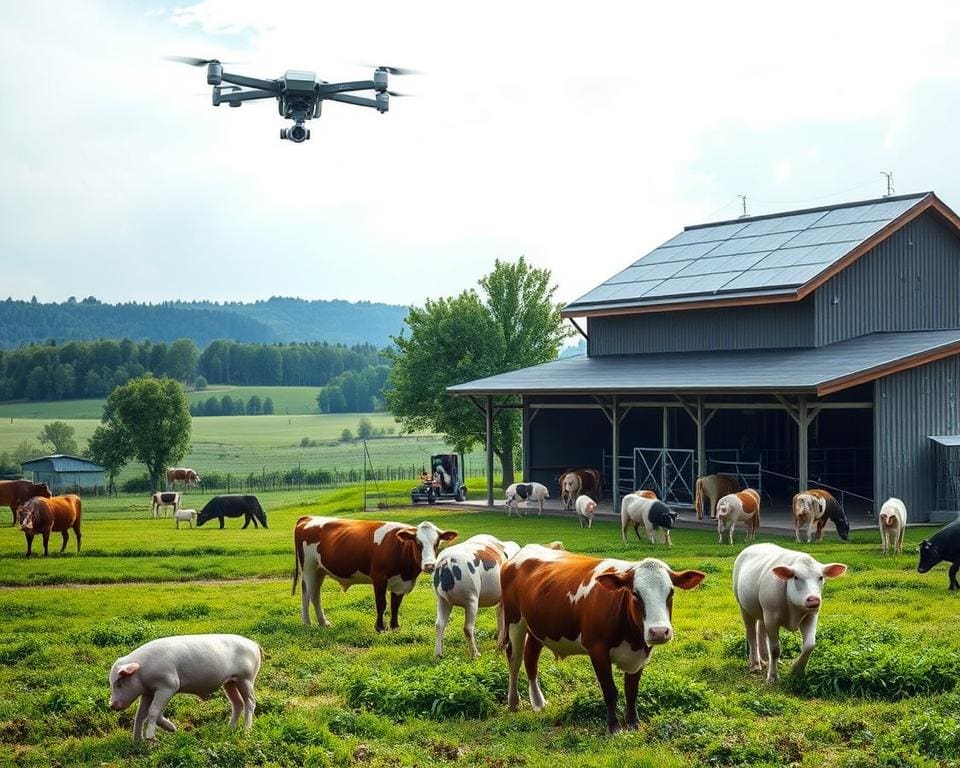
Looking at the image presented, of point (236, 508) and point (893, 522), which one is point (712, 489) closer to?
point (893, 522)

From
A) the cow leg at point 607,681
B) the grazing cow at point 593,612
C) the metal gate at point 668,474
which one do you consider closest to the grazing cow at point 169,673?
the grazing cow at point 593,612

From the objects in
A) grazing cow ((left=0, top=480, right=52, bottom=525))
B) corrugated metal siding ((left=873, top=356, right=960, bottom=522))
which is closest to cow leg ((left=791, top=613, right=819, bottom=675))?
corrugated metal siding ((left=873, top=356, right=960, bottom=522))

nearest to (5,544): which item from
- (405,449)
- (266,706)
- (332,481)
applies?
(266,706)

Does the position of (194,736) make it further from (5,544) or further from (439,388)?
(439,388)

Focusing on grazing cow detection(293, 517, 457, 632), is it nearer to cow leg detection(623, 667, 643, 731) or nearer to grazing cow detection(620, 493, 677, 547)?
cow leg detection(623, 667, 643, 731)

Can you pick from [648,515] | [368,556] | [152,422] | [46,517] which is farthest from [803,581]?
[152,422]

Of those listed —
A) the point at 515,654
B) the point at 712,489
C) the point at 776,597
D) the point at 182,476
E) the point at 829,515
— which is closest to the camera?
the point at 515,654
